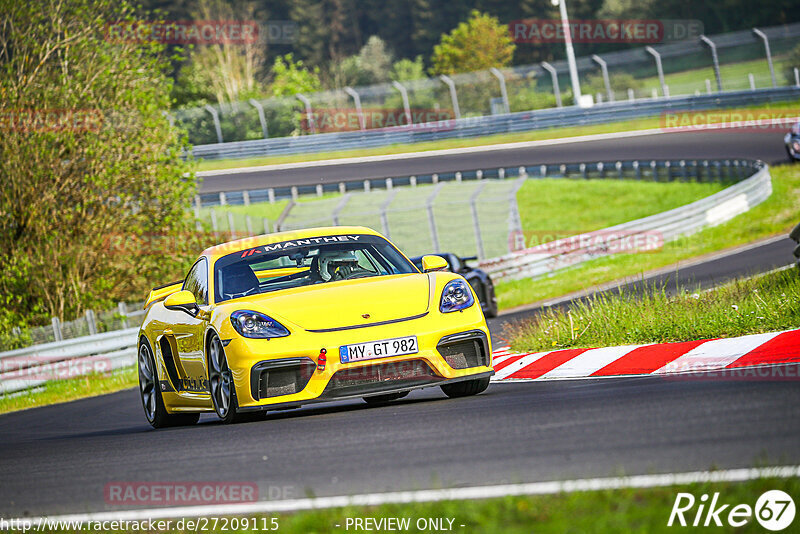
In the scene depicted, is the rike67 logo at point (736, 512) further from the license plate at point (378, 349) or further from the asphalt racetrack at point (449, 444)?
the license plate at point (378, 349)

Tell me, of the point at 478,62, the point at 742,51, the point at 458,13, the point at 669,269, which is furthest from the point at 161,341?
the point at 458,13

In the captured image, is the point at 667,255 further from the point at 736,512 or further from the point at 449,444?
the point at 736,512

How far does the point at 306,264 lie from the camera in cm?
973

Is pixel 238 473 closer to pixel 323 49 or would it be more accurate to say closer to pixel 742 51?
pixel 742 51

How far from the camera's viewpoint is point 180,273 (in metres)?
23.9

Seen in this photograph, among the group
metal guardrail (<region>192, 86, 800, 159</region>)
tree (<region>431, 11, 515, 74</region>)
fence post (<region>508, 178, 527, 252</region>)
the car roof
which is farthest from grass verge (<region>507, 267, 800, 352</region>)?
tree (<region>431, 11, 515, 74</region>)

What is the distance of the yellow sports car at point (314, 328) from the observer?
782 centimetres

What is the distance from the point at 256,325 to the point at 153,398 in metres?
2.41

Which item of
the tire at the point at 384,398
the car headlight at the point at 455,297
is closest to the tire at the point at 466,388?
the car headlight at the point at 455,297

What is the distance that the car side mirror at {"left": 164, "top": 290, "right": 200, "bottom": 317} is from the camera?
8.88 m

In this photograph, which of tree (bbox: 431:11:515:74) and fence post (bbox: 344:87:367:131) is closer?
fence post (bbox: 344:87:367:131)

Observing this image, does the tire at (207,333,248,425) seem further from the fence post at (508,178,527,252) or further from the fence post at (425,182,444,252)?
the fence post at (508,178,527,252)

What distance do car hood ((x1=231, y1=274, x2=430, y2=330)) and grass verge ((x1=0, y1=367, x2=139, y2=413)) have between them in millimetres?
9102

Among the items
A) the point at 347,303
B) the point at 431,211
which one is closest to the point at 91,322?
the point at 431,211
